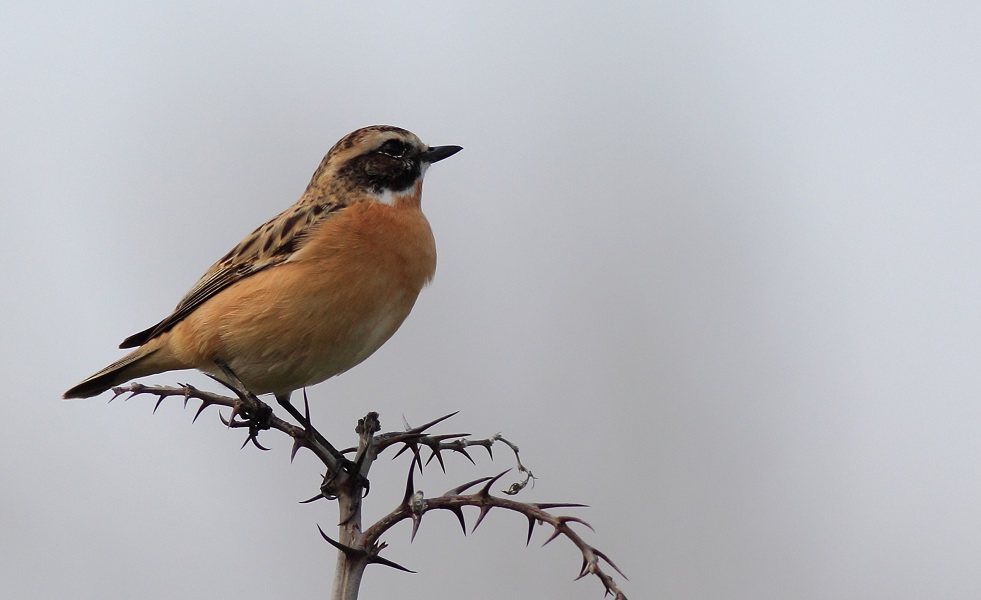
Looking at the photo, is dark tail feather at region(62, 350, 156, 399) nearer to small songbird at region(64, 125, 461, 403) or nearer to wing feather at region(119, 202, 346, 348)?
small songbird at region(64, 125, 461, 403)

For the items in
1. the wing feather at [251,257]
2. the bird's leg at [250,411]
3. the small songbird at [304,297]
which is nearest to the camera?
the bird's leg at [250,411]

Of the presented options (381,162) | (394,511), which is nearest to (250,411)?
(394,511)

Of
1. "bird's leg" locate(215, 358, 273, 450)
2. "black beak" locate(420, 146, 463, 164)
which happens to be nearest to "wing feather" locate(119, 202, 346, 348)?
"bird's leg" locate(215, 358, 273, 450)

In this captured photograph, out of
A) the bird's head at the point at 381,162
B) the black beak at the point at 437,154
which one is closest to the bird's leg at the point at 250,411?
the bird's head at the point at 381,162

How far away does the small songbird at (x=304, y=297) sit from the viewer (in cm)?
559

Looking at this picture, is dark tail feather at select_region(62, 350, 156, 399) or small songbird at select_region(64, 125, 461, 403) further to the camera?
dark tail feather at select_region(62, 350, 156, 399)

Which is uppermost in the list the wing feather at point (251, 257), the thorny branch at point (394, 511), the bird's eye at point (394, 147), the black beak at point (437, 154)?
the bird's eye at point (394, 147)

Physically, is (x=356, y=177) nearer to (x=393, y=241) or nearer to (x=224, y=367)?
(x=393, y=241)

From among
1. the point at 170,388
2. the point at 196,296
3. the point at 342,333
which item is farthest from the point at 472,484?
the point at 196,296

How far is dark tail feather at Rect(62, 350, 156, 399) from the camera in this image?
6168mm

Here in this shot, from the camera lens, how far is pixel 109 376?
6.23 meters

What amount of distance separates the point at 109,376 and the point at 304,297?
1.50 m

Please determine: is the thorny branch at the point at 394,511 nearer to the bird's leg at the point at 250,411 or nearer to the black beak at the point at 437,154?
the bird's leg at the point at 250,411

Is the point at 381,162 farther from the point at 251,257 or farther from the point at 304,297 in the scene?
the point at 304,297
